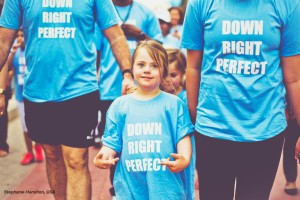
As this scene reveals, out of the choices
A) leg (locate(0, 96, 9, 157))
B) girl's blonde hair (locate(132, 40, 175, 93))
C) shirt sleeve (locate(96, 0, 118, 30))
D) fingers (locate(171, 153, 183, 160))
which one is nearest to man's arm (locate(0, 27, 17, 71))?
shirt sleeve (locate(96, 0, 118, 30))

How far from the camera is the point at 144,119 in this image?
2768 mm

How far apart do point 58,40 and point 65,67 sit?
0.19 m

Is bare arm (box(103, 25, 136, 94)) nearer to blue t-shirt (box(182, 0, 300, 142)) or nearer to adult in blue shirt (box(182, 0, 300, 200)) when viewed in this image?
adult in blue shirt (box(182, 0, 300, 200))

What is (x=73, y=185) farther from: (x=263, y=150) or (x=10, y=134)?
(x=10, y=134)

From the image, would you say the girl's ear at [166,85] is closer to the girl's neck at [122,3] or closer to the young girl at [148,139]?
the young girl at [148,139]

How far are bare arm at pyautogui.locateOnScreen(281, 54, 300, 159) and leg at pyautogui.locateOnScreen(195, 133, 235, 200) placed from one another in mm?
429

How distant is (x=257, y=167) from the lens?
2609 mm

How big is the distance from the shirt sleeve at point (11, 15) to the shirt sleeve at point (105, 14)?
550 mm

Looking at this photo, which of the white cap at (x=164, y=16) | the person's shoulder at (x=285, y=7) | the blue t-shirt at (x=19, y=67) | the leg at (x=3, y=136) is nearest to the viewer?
the person's shoulder at (x=285, y=7)

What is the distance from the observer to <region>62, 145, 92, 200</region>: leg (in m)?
3.33

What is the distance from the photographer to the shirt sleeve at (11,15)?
3.30 m

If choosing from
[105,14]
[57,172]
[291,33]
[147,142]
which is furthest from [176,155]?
[57,172]

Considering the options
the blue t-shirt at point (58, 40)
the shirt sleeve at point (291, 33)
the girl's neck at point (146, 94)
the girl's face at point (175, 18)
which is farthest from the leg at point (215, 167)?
the girl's face at point (175, 18)

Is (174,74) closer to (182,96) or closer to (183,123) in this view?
(182,96)
